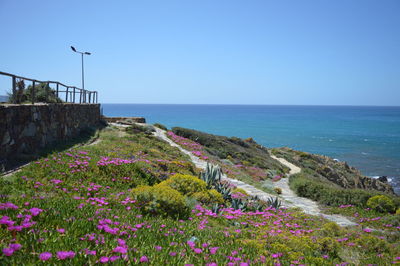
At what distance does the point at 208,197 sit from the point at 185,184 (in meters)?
0.86

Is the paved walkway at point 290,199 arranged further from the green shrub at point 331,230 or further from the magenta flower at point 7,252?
the magenta flower at point 7,252

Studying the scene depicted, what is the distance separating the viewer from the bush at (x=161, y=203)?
6508 mm

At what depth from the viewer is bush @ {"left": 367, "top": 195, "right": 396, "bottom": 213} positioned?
12328 millimetres

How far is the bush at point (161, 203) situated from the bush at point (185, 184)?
242cm

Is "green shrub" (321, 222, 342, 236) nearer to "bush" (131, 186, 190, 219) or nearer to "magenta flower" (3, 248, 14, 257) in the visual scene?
"bush" (131, 186, 190, 219)

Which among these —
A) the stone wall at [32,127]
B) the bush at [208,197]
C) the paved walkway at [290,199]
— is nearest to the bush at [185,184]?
the bush at [208,197]

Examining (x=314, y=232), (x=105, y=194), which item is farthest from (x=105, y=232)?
(x=314, y=232)

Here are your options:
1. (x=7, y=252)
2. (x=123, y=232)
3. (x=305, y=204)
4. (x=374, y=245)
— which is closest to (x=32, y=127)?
(x=123, y=232)

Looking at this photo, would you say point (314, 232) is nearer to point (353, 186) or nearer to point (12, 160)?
point (12, 160)

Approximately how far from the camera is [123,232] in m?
4.33

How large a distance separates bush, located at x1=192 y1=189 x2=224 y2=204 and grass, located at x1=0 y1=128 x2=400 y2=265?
113 centimetres

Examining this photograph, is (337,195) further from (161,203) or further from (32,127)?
(32,127)

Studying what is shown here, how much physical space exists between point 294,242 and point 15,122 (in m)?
9.75

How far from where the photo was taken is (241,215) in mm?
8094
